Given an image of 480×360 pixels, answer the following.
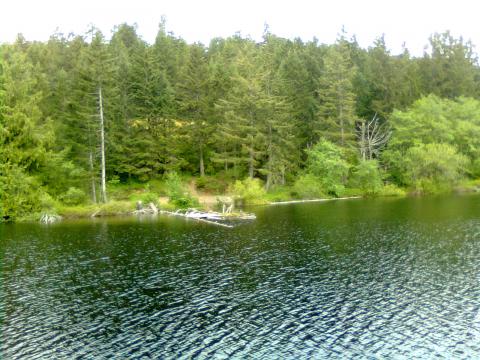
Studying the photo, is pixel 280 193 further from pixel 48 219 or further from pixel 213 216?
pixel 48 219

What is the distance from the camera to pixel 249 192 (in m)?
75.9

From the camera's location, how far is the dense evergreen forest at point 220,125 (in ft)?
222

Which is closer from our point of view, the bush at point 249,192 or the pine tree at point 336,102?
the bush at point 249,192

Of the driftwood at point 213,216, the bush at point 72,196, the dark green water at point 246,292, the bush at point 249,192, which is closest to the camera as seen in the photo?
the dark green water at point 246,292

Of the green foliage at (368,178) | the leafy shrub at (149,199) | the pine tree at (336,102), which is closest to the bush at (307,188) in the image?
the green foliage at (368,178)

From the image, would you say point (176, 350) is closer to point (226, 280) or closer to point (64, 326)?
point (64, 326)

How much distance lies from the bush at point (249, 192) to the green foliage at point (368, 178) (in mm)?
19755

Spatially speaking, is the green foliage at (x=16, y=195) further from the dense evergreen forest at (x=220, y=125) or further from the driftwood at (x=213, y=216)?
the driftwood at (x=213, y=216)

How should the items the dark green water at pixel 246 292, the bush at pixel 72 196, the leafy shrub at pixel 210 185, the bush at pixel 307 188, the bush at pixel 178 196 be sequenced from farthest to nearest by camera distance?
the leafy shrub at pixel 210 185 < the bush at pixel 307 188 < the bush at pixel 178 196 < the bush at pixel 72 196 < the dark green water at pixel 246 292

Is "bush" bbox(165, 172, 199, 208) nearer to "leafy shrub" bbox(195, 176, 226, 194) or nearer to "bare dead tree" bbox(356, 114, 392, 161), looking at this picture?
"leafy shrub" bbox(195, 176, 226, 194)

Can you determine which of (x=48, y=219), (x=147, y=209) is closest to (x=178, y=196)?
(x=147, y=209)

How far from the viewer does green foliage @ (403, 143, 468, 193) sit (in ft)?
280

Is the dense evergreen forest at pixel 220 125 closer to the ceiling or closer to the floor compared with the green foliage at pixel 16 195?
closer to the ceiling

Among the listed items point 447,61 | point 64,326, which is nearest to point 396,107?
point 447,61
